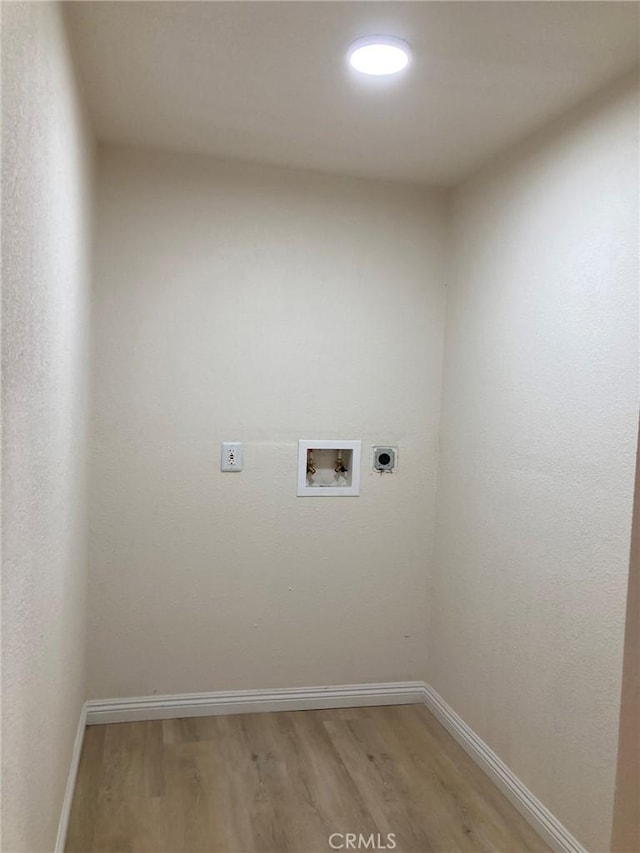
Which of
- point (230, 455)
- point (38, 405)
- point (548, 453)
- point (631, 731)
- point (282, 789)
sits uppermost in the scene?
point (38, 405)

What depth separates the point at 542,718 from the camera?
2203 millimetres

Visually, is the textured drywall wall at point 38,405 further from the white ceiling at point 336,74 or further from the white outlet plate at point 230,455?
the white outlet plate at point 230,455

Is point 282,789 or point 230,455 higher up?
point 230,455

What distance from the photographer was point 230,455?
282 cm

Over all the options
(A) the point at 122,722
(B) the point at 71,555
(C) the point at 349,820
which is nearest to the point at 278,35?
(B) the point at 71,555

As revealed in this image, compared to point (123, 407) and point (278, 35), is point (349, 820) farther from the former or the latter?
point (278, 35)

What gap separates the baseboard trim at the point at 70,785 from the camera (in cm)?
193

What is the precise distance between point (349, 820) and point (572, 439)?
1.40 meters

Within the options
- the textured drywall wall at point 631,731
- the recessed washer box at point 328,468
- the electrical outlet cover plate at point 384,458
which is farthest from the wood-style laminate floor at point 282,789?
the textured drywall wall at point 631,731

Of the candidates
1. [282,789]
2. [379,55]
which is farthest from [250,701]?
[379,55]

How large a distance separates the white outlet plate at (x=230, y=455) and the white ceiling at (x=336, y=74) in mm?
1143

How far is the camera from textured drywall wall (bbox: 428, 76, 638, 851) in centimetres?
192

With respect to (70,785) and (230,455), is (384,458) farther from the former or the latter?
(70,785)

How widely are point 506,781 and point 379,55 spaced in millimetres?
2335
